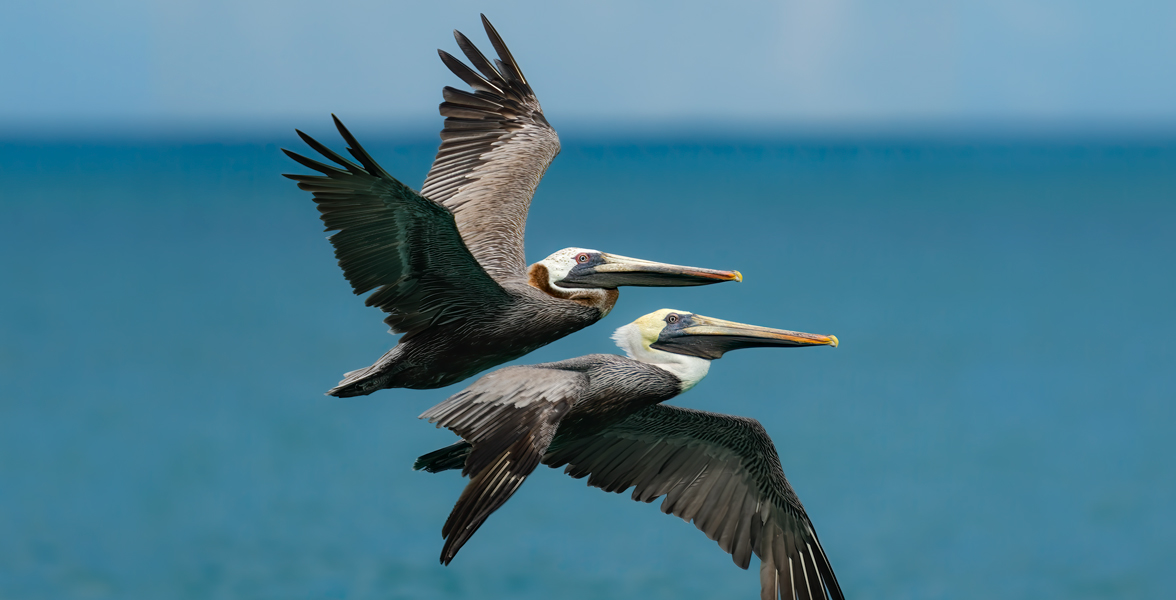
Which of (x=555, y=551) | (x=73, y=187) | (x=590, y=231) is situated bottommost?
(x=555, y=551)

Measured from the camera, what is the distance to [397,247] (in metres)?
8.20

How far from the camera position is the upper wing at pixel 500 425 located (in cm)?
729

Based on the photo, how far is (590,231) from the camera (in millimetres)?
54219

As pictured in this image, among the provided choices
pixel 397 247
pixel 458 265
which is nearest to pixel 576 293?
pixel 458 265

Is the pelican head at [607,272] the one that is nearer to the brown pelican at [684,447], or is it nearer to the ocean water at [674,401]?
the brown pelican at [684,447]

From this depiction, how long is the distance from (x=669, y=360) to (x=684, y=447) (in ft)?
2.64

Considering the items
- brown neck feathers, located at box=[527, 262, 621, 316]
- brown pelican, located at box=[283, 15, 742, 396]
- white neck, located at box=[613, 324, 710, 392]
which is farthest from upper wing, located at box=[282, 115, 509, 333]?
white neck, located at box=[613, 324, 710, 392]

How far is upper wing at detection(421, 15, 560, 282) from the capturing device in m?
10.2

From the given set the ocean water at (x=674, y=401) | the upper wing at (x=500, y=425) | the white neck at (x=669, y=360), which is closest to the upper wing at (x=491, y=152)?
the white neck at (x=669, y=360)

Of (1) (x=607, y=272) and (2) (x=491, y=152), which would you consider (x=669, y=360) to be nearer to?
(1) (x=607, y=272)

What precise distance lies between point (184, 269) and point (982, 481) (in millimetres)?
42120

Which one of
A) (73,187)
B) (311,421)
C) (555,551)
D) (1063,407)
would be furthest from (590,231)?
(73,187)

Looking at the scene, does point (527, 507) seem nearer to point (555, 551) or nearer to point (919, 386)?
point (555, 551)

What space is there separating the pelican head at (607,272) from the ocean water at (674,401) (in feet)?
45.9
